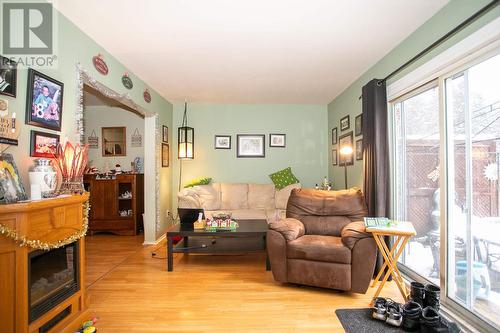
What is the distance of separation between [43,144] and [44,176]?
0.34 meters

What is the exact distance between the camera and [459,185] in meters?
2.18

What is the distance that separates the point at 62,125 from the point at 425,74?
3.23m

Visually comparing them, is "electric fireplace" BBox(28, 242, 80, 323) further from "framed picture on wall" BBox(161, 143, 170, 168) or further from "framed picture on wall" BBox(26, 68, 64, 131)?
"framed picture on wall" BBox(161, 143, 170, 168)

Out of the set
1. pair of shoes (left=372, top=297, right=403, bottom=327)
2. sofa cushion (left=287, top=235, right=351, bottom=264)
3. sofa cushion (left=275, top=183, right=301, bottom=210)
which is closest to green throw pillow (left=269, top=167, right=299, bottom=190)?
sofa cushion (left=275, top=183, right=301, bottom=210)

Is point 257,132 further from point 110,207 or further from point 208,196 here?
point 110,207

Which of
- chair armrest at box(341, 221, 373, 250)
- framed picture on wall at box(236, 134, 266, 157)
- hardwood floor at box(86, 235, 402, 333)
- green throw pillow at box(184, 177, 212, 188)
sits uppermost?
framed picture on wall at box(236, 134, 266, 157)

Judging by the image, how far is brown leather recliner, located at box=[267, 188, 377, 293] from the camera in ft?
8.04

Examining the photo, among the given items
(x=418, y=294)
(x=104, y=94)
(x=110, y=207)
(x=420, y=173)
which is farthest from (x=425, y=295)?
(x=110, y=207)

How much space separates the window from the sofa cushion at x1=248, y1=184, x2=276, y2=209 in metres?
2.25

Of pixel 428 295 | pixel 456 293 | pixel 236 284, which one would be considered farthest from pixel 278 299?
pixel 456 293

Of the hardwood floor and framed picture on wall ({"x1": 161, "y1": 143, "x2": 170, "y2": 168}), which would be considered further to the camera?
framed picture on wall ({"x1": 161, "y1": 143, "x2": 170, "y2": 168})

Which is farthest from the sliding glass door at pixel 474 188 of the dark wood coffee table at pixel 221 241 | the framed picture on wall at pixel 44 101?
the framed picture on wall at pixel 44 101

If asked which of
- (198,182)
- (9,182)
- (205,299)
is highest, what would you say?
(9,182)

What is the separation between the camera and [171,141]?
514 cm
